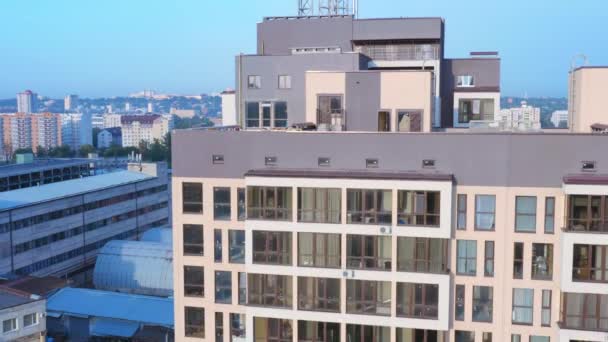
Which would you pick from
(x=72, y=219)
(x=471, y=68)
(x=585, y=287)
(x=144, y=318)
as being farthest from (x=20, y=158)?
(x=585, y=287)

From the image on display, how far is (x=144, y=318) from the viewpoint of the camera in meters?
51.8

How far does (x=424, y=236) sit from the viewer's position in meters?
21.6

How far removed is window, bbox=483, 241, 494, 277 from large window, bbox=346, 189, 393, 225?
131 inches

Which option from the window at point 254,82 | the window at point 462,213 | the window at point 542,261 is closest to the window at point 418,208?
the window at point 462,213

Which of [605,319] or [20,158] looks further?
[20,158]

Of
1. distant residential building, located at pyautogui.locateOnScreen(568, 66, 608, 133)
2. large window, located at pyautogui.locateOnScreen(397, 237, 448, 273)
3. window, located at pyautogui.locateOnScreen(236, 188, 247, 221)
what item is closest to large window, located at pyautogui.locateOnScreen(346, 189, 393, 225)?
large window, located at pyautogui.locateOnScreen(397, 237, 448, 273)

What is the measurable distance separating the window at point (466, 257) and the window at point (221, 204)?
8.12m

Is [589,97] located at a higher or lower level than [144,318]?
higher

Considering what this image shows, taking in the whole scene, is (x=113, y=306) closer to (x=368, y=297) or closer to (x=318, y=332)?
(x=318, y=332)

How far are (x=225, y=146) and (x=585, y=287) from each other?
1270 centimetres

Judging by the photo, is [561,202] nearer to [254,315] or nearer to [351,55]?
[254,315]

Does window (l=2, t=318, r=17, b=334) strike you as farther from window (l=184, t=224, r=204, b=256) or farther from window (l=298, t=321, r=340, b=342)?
window (l=298, t=321, r=340, b=342)

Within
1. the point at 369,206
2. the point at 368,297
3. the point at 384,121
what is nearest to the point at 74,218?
the point at 384,121

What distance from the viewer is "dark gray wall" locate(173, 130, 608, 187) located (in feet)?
70.3
